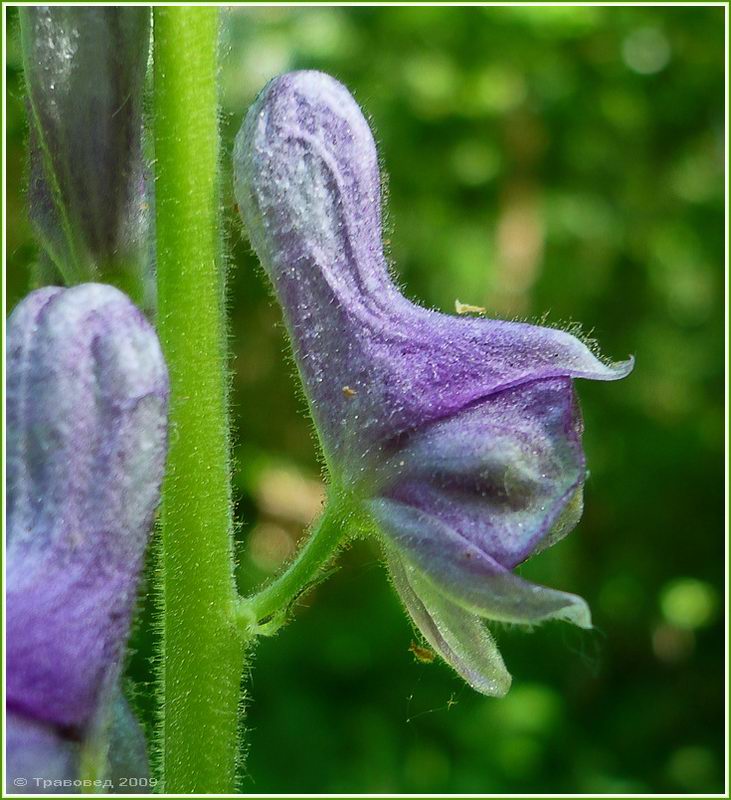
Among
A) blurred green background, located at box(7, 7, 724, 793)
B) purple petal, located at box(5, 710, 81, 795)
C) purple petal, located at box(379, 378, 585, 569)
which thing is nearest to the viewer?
purple petal, located at box(5, 710, 81, 795)

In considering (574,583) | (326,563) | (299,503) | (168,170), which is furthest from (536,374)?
(299,503)

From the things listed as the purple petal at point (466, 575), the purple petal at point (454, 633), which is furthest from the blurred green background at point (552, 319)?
the purple petal at point (466, 575)

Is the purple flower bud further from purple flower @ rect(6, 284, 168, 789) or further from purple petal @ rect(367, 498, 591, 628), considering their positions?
purple petal @ rect(367, 498, 591, 628)

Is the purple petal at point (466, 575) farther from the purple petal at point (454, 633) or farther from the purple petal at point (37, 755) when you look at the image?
the purple petal at point (37, 755)

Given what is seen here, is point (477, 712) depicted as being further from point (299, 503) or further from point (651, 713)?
point (299, 503)

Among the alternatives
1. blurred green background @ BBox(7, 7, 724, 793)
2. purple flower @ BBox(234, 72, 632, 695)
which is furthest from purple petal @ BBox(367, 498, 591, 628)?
blurred green background @ BBox(7, 7, 724, 793)

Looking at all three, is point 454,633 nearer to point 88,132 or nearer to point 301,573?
point 301,573
